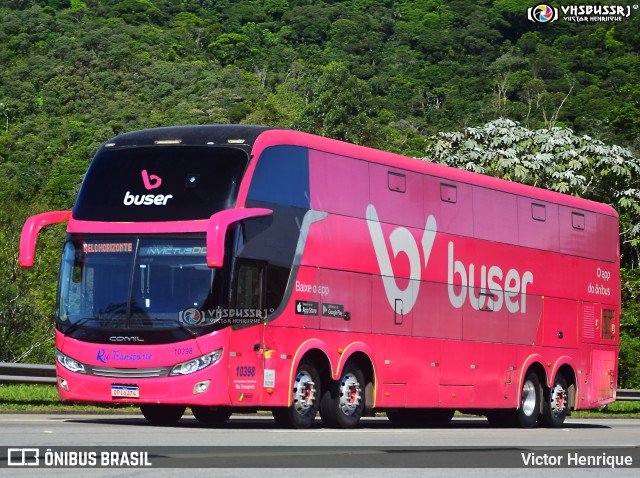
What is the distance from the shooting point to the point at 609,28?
152 m

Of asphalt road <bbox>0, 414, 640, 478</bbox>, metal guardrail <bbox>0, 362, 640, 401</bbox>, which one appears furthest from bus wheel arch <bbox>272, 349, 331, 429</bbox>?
metal guardrail <bbox>0, 362, 640, 401</bbox>

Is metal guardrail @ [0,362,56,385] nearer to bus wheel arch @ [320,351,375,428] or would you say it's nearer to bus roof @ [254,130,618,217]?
bus wheel arch @ [320,351,375,428]

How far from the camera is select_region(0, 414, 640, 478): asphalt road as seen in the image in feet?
40.5

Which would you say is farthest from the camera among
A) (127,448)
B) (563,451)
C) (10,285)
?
(10,285)

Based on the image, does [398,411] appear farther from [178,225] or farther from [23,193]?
[23,193]

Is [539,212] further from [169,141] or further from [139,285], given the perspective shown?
[139,285]

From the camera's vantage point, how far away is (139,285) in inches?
755

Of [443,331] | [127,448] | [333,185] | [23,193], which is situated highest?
[23,193]

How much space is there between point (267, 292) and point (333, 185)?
7.39 feet

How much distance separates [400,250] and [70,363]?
223 inches

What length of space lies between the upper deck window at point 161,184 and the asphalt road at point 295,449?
285 cm

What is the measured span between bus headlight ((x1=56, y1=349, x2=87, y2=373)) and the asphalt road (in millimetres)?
709

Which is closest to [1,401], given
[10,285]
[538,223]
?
[538,223]

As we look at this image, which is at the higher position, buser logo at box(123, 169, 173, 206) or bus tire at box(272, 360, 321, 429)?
buser logo at box(123, 169, 173, 206)
